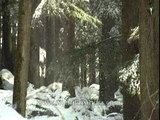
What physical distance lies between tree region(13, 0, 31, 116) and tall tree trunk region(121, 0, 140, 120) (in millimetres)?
3063

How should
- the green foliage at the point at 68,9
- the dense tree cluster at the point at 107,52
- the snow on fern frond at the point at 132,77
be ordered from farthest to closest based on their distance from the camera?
1. the green foliage at the point at 68,9
2. the snow on fern frond at the point at 132,77
3. the dense tree cluster at the point at 107,52

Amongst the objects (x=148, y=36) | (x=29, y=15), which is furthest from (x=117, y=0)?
(x=148, y=36)

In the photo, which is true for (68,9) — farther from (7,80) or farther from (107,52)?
(7,80)

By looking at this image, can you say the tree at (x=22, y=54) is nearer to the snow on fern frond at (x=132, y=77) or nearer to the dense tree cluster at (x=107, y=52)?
the dense tree cluster at (x=107, y=52)

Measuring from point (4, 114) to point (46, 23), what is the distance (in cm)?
1809

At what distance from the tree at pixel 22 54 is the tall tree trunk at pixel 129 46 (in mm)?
3063

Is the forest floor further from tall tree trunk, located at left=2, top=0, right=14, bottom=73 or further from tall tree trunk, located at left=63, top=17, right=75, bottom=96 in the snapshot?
tall tree trunk, located at left=2, top=0, right=14, bottom=73

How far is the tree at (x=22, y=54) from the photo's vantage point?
373 inches

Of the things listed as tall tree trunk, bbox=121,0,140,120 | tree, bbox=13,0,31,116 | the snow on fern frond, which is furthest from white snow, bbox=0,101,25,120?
tall tree trunk, bbox=121,0,140,120

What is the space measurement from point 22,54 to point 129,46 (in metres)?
3.27

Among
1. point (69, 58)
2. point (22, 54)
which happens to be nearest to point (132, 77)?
point (22, 54)

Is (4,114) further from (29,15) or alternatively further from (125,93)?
(125,93)

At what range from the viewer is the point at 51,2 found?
11047mm

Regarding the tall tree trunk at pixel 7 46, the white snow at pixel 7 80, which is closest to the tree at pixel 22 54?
the white snow at pixel 7 80
